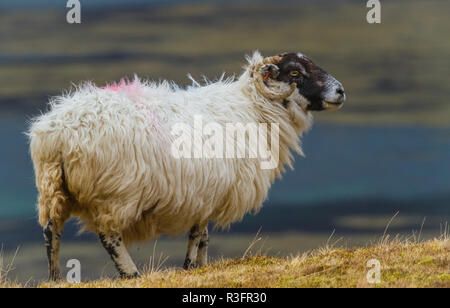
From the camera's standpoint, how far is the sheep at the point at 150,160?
11.0 m

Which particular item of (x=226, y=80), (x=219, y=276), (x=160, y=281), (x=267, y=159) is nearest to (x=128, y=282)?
(x=160, y=281)

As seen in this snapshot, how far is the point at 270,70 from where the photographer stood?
12.7 m

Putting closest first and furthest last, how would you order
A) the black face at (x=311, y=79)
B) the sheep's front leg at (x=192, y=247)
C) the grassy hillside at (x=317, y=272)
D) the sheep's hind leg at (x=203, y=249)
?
the grassy hillside at (x=317, y=272), the sheep's front leg at (x=192, y=247), the sheep's hind leg at (x=203, y=249), the black face at (x=311, y=79)

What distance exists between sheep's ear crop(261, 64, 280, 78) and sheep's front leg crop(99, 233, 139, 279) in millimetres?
3458

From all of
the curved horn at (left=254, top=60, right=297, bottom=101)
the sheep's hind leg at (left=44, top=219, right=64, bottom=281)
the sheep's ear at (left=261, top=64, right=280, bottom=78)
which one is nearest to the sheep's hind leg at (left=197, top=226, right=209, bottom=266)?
the sheep's hind leg at (left=44, top=219, right=64, bottom=281)

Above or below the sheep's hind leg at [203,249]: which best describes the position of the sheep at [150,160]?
above

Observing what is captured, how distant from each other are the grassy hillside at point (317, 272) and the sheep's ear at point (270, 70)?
278cm

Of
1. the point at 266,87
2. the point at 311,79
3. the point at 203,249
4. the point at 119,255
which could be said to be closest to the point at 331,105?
the point at 311,79

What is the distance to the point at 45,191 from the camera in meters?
11.1

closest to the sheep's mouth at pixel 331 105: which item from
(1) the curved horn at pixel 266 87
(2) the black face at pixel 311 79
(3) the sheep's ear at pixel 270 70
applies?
(2) the black face at pixel 311 79

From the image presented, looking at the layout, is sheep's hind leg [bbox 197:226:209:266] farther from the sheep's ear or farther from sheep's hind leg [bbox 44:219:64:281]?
the sheep's ear

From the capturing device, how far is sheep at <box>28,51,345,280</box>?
36.1ft

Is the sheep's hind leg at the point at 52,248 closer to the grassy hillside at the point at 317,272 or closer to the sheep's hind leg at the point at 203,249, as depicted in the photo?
the grassy hillside at the point at 317,272

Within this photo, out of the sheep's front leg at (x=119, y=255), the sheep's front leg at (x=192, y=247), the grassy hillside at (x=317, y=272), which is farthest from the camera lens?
the sheep's front leg at (x=192, y=247)
